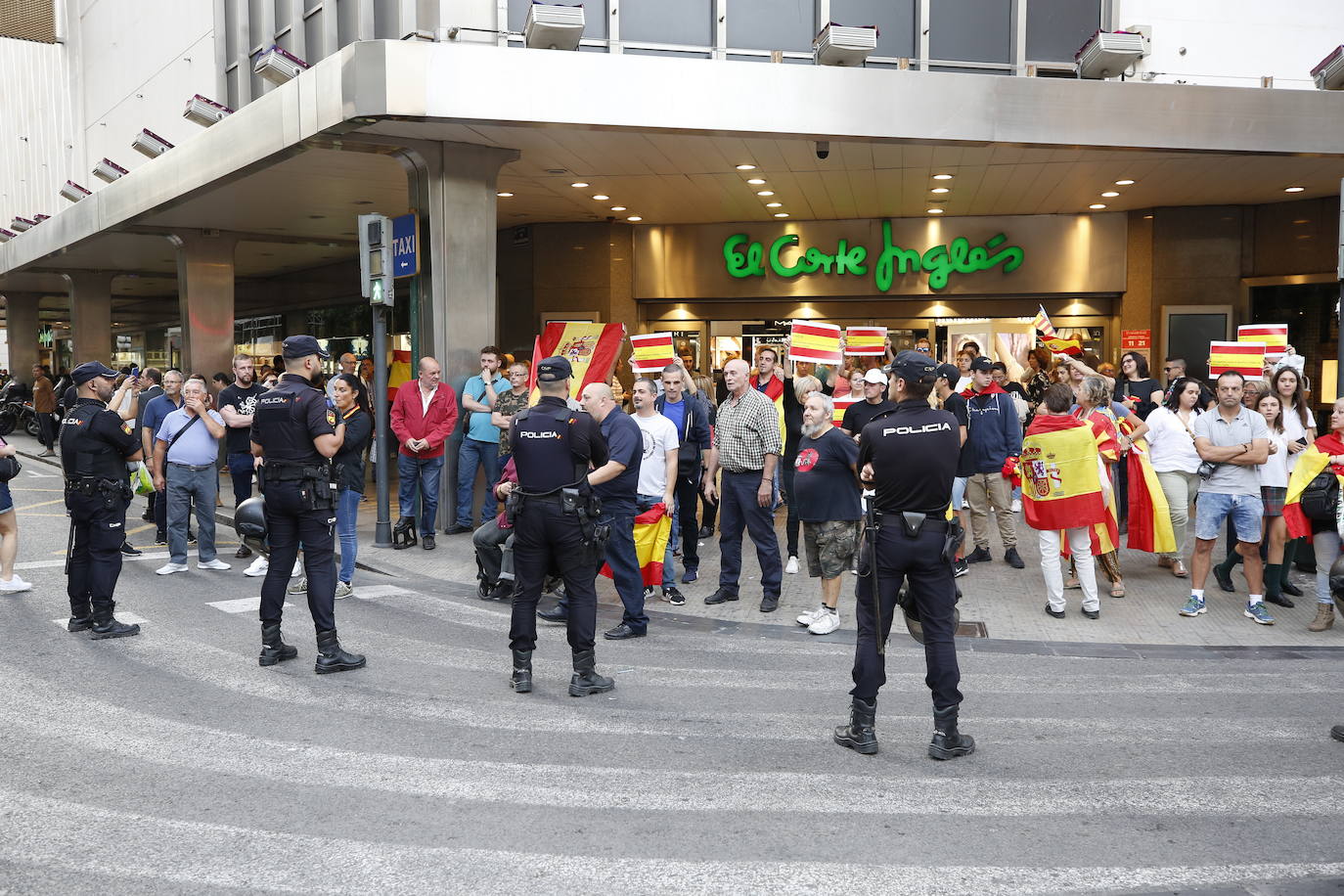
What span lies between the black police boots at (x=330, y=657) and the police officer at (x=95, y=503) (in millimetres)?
1867

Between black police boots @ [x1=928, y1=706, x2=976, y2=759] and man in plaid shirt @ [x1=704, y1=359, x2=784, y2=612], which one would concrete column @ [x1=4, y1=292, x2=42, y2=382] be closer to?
man in plaid shirt @ [x1=704, y1=359, x2=784, y2=612]

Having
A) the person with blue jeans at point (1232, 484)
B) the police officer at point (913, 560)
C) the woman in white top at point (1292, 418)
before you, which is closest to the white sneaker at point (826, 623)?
the police officer at point (913, 560)

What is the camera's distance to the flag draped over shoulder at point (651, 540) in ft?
26.9

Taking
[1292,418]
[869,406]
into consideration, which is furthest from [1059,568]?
[1292,418]

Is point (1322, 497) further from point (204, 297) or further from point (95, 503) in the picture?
point (204, 297)

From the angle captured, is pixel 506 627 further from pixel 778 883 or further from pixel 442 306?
pixel 442 306

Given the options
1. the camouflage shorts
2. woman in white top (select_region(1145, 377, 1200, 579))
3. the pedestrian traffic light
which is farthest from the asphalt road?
the pedestrian traffic light

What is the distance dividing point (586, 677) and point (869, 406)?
407cm

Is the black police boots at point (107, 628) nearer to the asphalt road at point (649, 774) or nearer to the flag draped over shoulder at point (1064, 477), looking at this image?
the asphalt road at point (649, 774)

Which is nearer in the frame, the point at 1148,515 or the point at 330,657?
the point at 330,657

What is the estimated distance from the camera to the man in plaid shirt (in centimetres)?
846

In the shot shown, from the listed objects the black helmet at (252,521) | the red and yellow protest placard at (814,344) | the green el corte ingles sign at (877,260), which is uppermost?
the green el corte ingles sign at (877,260)

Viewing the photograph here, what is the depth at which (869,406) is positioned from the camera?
360 inches

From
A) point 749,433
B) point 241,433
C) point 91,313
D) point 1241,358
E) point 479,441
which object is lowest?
point 479,441
